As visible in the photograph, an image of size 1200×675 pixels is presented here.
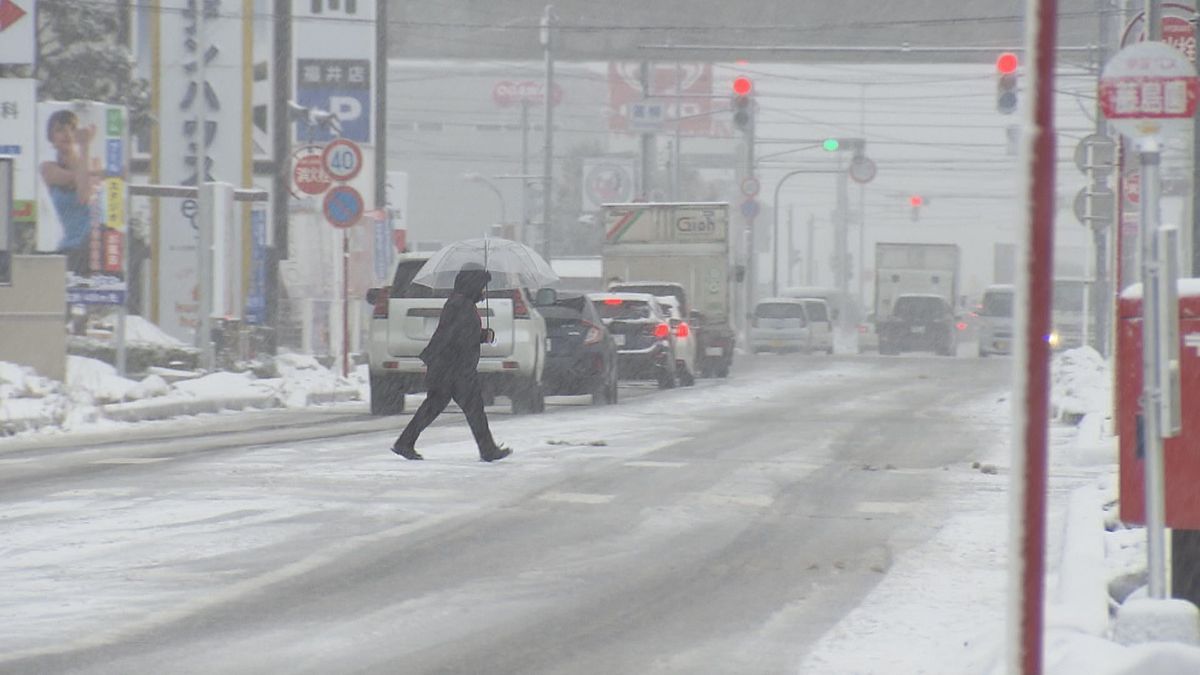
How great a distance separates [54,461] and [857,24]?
1217 inches

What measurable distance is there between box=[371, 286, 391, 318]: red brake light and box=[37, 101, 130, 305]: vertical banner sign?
840cm

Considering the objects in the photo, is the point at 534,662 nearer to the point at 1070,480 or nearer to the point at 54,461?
the point at 1070,480

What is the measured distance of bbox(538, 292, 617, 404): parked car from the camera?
25203mm

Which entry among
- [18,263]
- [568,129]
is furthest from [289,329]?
[568,129]

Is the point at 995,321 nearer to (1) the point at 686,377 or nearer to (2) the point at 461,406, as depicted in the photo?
(1) the point at 686,377

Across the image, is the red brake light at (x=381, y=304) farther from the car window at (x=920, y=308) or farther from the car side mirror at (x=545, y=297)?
the car window at (x=920, y=308)

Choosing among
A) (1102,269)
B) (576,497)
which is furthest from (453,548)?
(1102,269)

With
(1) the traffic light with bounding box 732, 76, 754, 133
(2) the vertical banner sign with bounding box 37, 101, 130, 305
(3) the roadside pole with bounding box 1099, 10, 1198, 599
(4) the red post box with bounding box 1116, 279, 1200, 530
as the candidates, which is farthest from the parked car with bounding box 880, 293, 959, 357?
(3) the roadside pole with bounding box 1099, 10, 1198, 599

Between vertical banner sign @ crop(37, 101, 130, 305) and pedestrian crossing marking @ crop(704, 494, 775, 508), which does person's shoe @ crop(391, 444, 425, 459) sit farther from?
vertical banner sign @ crop(37, 101, 130, 305)

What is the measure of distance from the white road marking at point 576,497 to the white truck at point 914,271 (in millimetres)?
50141

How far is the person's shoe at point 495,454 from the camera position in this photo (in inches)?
616

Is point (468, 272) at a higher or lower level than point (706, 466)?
higher

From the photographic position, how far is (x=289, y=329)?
44.1 meters

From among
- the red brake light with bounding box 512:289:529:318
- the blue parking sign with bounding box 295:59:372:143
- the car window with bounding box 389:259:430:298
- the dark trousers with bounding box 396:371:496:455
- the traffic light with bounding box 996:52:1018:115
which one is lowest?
the dark trousers with bounding box 396:371:496:455
